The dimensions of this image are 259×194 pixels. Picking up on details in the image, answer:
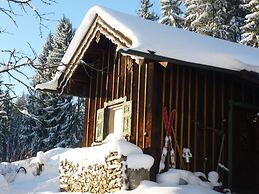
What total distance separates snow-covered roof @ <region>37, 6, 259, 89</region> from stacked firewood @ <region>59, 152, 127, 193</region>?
244cm

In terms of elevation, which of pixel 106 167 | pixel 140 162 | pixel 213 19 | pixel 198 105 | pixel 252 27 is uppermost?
pixel 213 19

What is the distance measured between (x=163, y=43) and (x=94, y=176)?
354 cm

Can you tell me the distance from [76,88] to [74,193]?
4.13 meters

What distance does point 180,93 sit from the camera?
10.2m

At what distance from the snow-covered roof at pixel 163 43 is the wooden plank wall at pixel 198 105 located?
21.2 inches

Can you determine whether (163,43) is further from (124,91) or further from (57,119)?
(57,119)

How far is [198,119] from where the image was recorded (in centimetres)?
1027

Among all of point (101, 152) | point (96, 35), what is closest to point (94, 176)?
point (101, 152)

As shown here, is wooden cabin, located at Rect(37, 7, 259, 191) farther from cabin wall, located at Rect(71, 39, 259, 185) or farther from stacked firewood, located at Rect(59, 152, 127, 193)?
stacked firewood, located at Rect(59, 152, 127, 193)

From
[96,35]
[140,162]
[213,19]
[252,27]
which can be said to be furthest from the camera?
[213,19]

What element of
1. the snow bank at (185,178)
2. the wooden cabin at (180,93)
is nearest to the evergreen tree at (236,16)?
the wooden cabin at (180,93)

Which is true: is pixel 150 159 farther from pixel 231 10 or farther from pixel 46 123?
pixel 46 123

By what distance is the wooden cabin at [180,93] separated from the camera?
9664mm

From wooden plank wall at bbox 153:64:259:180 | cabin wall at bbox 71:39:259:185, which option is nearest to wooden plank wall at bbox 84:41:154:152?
cabin wall at bbox 71:39:259:185
